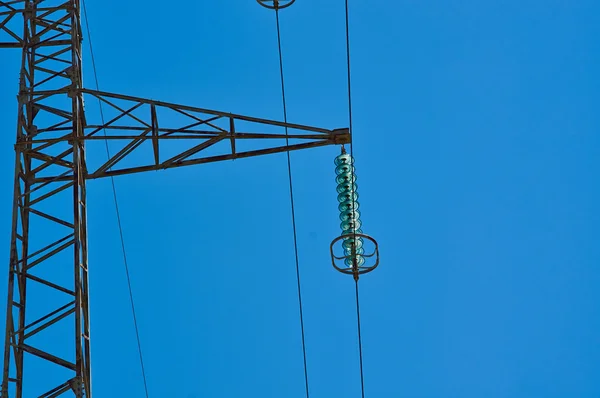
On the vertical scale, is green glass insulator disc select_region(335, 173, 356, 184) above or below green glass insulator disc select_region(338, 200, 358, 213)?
above

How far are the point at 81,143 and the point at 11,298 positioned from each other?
2.81 metres

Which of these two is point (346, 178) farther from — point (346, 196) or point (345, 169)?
point (346, 196)

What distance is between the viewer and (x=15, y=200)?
15664 mm

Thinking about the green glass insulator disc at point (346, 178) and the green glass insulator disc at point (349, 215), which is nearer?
the green glass insulator disc at point (349, 215)

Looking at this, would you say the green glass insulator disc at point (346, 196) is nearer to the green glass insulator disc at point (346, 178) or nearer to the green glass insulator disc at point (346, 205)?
the green glass insulator disc at point (346, 205)

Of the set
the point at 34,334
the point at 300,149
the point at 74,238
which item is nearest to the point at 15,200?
the point at 74,238

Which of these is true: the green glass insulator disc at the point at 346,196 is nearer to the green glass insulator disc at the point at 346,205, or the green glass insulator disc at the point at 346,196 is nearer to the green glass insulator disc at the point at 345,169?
the green glass insulator disc at the point at 346,205

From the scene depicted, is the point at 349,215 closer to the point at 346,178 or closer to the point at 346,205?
the point at 346,205

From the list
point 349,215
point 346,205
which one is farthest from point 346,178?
point 349,215

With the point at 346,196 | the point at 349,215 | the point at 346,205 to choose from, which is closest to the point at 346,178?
the point at 346,196

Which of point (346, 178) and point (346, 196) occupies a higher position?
point (346, 178)

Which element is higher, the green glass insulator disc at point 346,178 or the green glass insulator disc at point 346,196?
the green glass insulator disc at point 346,178

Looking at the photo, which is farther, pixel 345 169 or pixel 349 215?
pixel 345 169

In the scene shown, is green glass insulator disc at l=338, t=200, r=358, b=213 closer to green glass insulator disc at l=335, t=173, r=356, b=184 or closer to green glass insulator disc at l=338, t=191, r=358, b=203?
green glass insulator disc at l=338, t=191, r=358, b=203
